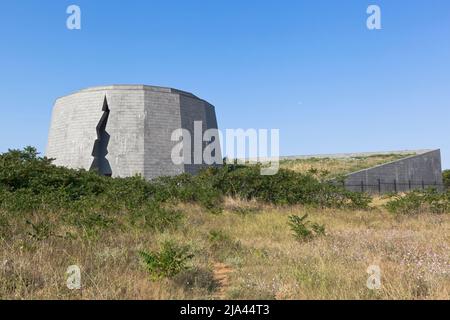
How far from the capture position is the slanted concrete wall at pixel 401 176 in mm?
34156

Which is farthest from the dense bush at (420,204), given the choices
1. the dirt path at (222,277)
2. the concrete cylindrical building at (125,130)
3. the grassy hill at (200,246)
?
the concrete cylindrical building at (125,130)

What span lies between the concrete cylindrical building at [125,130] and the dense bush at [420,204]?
1952 cm

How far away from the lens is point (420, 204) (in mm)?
15562

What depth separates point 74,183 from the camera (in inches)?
635

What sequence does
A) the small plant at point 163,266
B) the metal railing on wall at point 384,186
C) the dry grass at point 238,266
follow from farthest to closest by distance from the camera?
1. the metal railing on wall at point 384,186
2. the small plant at point 163,266
3. the dry grass at point 238,266

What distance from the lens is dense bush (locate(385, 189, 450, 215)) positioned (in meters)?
15.0

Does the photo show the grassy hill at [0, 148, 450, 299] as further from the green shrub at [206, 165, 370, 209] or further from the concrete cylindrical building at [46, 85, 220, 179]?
the concrete cylindrical building at [46, 85, 220, 179]

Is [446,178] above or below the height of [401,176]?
below

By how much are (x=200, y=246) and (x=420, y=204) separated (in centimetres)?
1167

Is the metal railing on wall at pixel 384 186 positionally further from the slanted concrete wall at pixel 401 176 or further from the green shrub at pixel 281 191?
the green shrub at pixel 281 191

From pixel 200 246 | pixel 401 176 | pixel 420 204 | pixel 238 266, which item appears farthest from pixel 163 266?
pixel 401 176

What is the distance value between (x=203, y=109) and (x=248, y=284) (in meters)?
31.8

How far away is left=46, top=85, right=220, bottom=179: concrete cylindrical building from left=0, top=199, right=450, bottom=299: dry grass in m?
21.4

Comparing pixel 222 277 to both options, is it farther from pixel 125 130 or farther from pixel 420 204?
pixel 125 130
